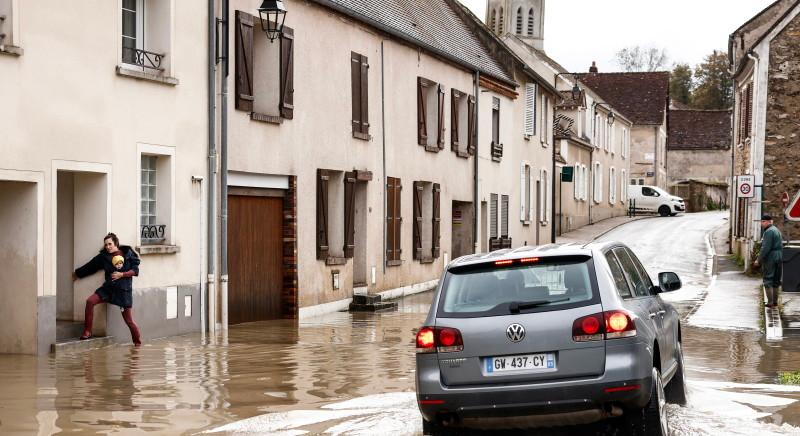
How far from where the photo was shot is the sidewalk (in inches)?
1900

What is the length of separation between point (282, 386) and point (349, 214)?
39.0ft

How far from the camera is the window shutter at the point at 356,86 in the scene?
24734 millimetres

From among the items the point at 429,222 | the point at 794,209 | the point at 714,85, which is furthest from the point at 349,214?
the point at 714,85

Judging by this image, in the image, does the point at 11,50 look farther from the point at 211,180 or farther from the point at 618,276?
the point at 618,276

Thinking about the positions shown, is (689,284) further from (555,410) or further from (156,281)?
(555,410)

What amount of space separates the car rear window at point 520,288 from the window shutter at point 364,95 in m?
16.6

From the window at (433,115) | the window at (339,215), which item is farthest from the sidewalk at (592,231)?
the window at (339,215)

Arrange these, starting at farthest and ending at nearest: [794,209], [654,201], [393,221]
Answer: [654,201], [393,221], [794,209]

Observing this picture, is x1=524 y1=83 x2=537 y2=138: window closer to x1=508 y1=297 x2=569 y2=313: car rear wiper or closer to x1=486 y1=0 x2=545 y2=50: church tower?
x1=508 y1=297 x2=569 y2=313: car rear wiper

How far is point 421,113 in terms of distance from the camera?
29391 millimetres

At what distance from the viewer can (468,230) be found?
34.3m

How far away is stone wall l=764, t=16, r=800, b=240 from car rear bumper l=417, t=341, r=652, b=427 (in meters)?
25.0

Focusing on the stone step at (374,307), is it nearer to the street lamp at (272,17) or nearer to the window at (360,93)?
the window at (360,93)

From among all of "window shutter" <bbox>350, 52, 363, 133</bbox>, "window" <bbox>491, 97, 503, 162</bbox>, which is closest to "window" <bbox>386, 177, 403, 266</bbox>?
"window shutter" <bbox>350, 52, 363, 133</bbox>
